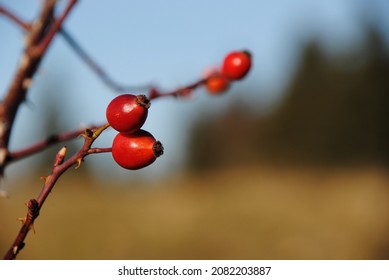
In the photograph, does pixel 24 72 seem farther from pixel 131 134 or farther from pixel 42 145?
pixel 131 134

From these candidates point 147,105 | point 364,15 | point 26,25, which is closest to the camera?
point 147,105

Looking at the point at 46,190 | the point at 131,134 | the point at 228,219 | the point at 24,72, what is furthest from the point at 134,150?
the point at 228,219

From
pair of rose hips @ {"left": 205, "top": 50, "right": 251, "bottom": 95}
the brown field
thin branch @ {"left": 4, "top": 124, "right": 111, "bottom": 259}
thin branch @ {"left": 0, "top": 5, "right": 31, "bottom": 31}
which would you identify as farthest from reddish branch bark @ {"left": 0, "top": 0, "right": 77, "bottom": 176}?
the brown field

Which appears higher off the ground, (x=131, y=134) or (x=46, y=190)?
(x=131, y=134)

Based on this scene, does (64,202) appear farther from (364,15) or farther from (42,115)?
(364,15)

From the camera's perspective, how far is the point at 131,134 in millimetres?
1168

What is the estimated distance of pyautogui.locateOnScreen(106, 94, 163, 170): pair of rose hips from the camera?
1.10m

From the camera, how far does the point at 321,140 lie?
35594mm

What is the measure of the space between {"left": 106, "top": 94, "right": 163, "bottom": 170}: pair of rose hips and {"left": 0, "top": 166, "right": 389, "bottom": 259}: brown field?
9.33m

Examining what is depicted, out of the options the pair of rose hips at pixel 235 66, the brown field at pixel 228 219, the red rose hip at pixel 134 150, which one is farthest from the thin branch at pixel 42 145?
the brown field at pixel 228 219

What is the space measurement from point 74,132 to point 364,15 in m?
36.7

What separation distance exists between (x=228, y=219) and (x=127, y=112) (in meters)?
23.3

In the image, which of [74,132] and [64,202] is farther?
[64,202]
